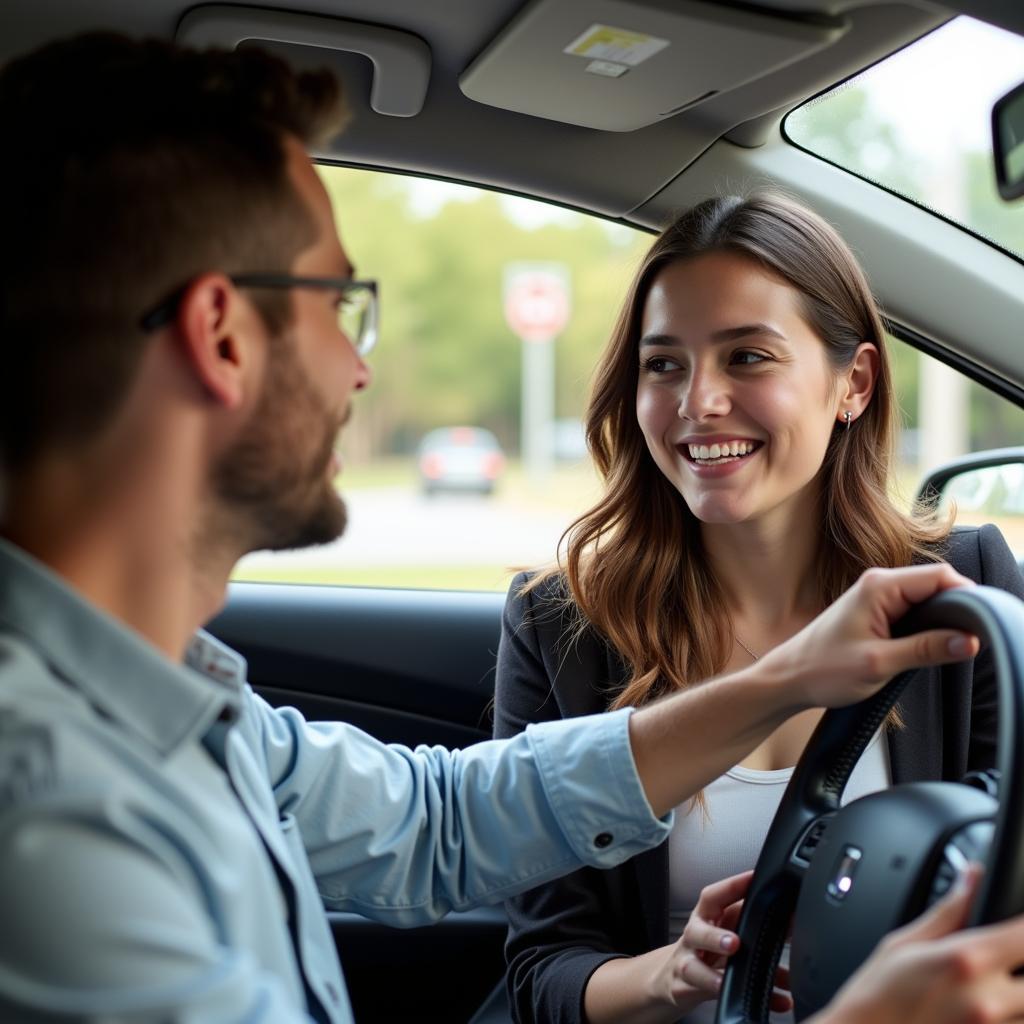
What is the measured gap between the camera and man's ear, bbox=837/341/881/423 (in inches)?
86.9

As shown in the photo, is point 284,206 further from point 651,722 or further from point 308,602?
point 308,602

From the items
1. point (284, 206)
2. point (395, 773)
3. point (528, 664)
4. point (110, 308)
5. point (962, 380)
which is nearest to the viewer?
point (110, 308)

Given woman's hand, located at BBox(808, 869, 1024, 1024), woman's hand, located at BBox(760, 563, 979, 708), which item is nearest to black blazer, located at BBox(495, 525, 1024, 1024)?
woman's hand, located at BBox(760, 563, 979, 708)

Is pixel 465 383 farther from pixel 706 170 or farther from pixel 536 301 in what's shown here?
pixel 706 170

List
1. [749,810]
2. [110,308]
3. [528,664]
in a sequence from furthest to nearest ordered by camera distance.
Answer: [528,664], [749,810], [110,308]

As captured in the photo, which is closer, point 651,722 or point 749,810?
point 651,722

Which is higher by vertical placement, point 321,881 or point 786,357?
A: point 786,357

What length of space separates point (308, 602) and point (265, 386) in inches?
66.8

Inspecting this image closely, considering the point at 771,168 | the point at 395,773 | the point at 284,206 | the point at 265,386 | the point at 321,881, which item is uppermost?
the point at 771,168

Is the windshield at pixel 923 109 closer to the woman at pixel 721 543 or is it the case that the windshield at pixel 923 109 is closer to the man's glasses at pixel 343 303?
the woman at pixel 721 543

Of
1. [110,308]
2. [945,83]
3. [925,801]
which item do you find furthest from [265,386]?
[945,83]

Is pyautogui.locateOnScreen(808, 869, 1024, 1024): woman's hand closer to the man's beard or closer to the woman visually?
the man's beard

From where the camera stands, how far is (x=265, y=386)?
121 cm

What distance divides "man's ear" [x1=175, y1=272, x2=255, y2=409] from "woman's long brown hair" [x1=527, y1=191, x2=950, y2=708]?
3.39 ft
